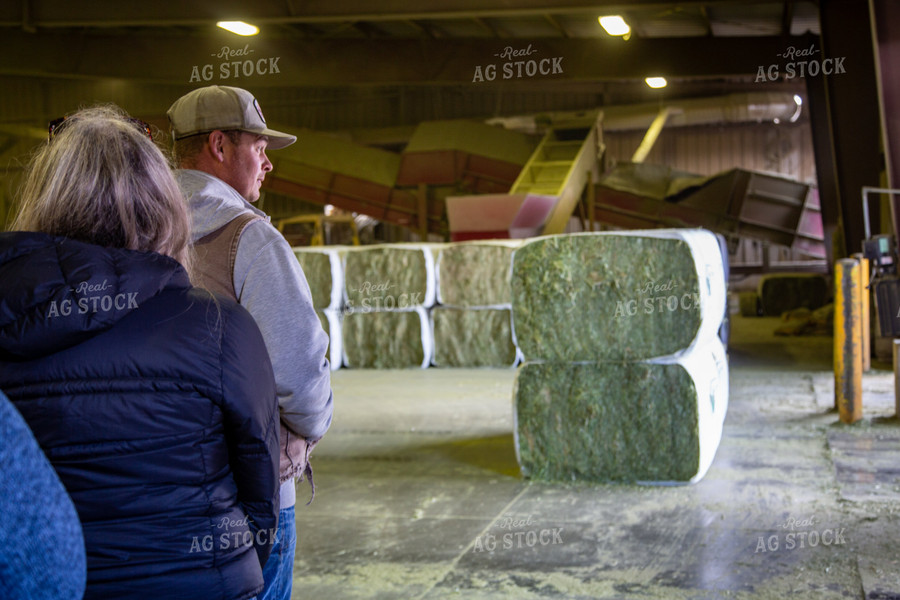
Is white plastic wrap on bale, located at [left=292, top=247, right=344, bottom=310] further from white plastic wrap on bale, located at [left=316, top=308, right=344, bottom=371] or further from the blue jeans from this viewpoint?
the blue jeans

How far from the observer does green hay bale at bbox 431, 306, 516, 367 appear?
403 inches

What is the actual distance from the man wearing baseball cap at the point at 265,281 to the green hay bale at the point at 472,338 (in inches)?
→ 319

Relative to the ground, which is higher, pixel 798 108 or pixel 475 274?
pixel 798 108

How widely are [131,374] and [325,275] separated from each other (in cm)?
905

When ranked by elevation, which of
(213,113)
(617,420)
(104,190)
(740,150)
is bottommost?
(617,420)

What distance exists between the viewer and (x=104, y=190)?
1.47m

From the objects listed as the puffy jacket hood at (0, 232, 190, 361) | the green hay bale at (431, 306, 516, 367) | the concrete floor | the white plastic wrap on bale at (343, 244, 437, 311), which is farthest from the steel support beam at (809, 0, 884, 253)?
the puffy jacket hood at (0, 232, 190, 361)

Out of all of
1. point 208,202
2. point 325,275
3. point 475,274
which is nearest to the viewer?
point 208,202

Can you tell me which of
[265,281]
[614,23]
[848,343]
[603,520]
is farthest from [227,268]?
[614,23]

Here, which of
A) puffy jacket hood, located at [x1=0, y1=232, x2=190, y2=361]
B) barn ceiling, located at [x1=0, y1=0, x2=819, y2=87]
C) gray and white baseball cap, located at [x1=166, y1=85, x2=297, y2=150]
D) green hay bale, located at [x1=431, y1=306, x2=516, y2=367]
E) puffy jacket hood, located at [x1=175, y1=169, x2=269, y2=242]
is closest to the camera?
puffy jacket hood, located at [x1=0, y1=232, x2=190, y2=361]

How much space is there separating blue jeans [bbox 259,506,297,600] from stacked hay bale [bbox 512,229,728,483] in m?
3.05

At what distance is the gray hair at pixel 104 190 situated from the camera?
1.46 m

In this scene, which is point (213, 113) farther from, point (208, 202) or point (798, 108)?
point (798, 108)

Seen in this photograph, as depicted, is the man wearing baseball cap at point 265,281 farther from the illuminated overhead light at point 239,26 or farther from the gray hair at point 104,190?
the illuminated overhead light at point 239,26
